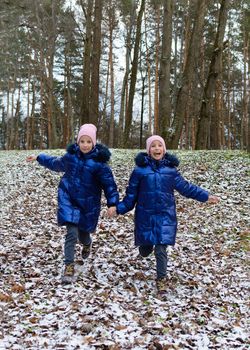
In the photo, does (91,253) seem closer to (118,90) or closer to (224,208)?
(224,208)

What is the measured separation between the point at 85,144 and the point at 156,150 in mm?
886

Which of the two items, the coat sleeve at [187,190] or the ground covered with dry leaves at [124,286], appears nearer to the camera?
the ground covered with dry leaves at [124,286]

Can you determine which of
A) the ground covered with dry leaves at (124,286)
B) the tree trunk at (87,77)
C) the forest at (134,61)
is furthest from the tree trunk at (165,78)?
the ground covered with dry leaves at (124,286)

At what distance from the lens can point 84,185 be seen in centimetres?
Answer: 528

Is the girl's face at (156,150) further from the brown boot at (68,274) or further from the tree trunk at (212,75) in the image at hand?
the tree trunk at (212,75)

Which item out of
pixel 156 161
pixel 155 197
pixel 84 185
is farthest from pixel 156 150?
pixel 84 185

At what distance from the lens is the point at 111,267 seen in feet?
19.3

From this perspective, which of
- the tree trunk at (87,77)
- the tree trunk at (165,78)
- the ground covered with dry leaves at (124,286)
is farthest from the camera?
the tree trunk at (87,77)

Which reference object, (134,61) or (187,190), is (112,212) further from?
(134,61)

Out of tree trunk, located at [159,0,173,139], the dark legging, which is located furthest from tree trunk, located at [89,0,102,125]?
the dark legging

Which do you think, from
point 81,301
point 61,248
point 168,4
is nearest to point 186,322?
point 81,301

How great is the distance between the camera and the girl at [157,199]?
16.7ft

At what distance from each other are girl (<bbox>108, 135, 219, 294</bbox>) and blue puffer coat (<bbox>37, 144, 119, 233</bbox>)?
29 cm

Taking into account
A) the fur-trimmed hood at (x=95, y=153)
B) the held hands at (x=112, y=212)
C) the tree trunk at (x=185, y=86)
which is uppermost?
the tree trunk at (x=185, y=86)
